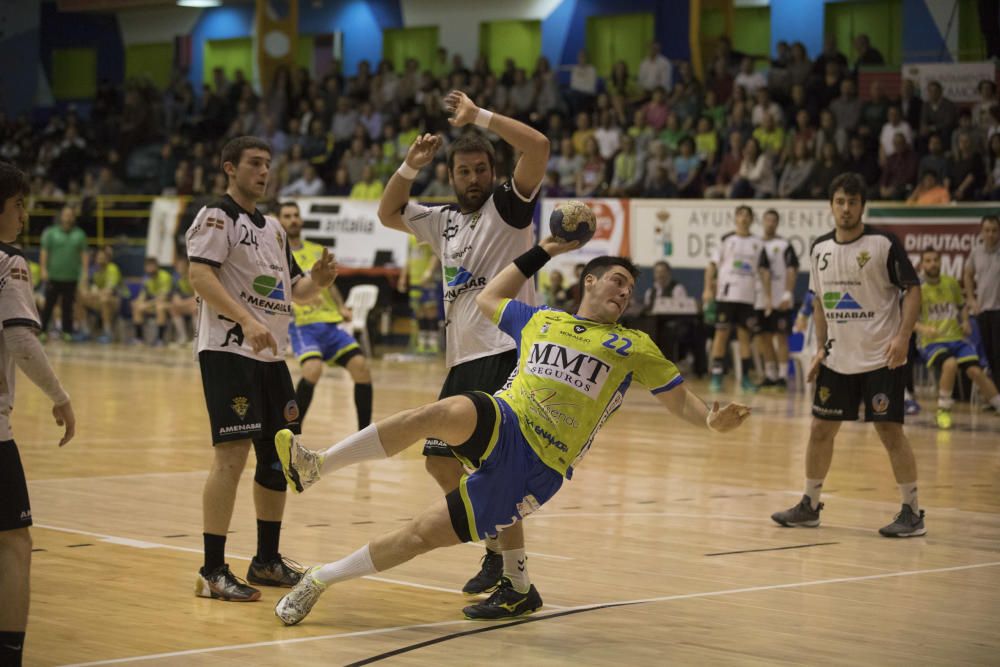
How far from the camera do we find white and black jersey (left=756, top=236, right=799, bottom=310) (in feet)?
62.3

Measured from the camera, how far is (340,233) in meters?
25.5

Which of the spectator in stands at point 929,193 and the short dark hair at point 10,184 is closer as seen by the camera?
the short dark hair at point 10,184

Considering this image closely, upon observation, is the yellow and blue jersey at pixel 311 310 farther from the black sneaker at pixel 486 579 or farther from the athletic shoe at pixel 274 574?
the black sneaker at pixel 486 579

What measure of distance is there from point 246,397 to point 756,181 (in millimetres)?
15555

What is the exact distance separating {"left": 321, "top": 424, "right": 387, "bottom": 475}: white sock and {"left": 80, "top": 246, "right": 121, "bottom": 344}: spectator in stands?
74.7 feet

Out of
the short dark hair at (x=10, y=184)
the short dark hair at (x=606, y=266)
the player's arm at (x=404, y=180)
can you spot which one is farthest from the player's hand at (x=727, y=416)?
the short dark hair at (x=10, y=184)

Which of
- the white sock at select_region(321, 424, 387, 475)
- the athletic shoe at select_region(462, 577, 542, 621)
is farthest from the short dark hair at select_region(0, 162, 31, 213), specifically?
the athletic shoe at select_region(462, 577, 542, 621)

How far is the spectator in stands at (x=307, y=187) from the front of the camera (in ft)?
88.4

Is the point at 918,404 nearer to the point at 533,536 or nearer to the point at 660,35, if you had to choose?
the point at 533,536

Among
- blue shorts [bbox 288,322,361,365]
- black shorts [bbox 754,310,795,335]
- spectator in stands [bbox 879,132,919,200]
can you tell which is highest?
spectator in stands [bbox 879,132,919,200]

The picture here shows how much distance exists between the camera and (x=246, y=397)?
6.75 meters

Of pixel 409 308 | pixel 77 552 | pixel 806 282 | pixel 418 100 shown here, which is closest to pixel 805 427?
pixel 806 282

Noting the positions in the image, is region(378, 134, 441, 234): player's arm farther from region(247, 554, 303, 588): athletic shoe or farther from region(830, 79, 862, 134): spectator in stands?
region(830, 79, 862, 134): spectator in stands

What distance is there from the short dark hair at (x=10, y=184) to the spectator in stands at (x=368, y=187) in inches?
805
